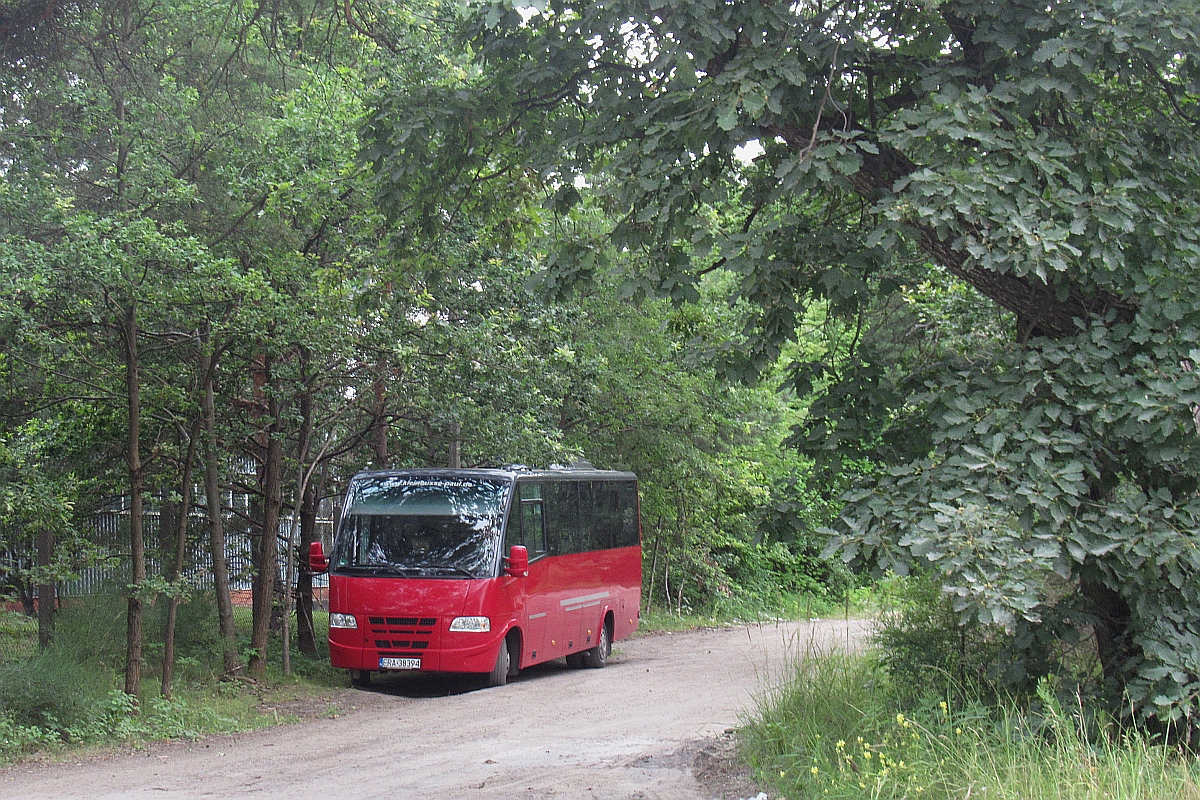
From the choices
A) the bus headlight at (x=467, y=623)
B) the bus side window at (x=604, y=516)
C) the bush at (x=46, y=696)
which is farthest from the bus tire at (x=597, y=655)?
the bush at (x=46, y=696)

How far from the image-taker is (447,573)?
14570mm

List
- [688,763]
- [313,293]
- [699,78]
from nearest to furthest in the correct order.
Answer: [699,78] → [688,763] → [313,293]

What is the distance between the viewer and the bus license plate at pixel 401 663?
14.3 metres

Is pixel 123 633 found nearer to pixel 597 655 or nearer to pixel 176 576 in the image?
pixel 176 576

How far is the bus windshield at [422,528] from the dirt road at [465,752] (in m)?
1.58

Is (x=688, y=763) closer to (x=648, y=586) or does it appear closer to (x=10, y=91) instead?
(x=10, y=91)

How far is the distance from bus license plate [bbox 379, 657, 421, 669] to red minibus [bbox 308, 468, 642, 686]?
13 mm

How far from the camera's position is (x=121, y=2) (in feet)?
38.7

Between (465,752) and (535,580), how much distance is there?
591 cm

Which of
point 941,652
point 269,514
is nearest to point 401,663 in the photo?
point 269,514

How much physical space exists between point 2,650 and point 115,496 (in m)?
2.14

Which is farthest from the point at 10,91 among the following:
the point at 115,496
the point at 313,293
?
the point at 115,496

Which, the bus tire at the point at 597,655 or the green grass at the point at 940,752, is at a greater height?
the green grass at the point at 940,752

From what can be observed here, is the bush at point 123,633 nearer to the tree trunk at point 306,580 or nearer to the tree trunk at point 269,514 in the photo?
the tree trunk at point 269,514
